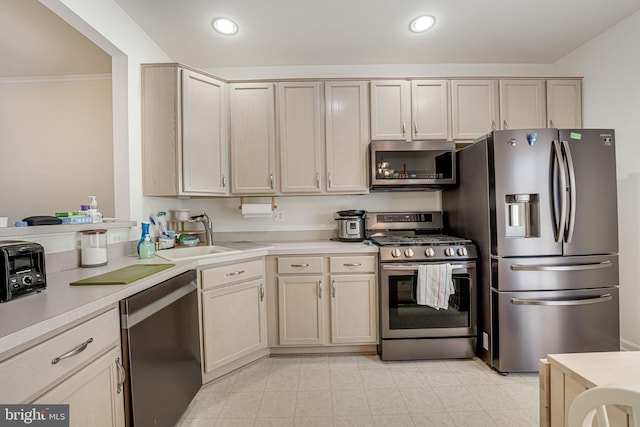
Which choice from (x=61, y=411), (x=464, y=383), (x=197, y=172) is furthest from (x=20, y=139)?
(x=464, y=383)

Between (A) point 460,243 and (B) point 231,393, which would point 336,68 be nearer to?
(A) point 460,243

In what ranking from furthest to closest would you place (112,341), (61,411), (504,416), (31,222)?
(504,416)
(31,222)
(112,341)
(61,411)

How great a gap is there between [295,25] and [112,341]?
2364mm

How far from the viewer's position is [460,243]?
7.23ft

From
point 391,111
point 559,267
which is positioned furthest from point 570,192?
point 391,111

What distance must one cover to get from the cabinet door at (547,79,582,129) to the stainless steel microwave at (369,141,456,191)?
41.4 inches

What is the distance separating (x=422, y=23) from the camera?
2146mm

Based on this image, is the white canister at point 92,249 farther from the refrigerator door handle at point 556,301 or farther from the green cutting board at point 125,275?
the refrigerator door handle at point 556,301

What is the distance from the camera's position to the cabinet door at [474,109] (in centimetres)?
255

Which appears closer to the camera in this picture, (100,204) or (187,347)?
(187,347)

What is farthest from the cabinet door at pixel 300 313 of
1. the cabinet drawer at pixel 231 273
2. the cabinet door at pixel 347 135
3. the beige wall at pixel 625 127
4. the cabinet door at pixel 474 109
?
the beige wall at pixel 625 127

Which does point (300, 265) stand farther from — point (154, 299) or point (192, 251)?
point (154, 299)

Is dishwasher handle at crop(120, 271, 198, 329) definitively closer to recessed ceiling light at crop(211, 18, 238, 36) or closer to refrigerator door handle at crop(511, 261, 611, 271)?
recessed ceiling light at crop(211, 18, 238, 36)

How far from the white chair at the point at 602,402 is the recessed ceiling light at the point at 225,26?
107 inches
